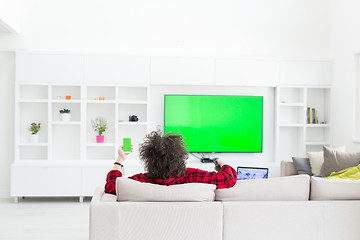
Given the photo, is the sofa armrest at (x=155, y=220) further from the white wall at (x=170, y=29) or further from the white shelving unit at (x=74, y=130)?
the white wall at (x=170, y=29)

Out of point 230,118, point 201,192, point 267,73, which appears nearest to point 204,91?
point 230,118

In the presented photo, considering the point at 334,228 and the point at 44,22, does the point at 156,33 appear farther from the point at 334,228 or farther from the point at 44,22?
the point at 334,228

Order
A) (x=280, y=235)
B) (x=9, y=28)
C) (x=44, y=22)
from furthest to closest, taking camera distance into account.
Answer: (x=44, y=22), (x=9, y=28), (x=280, y=235)

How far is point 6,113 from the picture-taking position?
19.2ft

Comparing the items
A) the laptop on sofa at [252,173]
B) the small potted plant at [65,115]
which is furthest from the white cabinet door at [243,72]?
the laptop on sofa at [252,173]

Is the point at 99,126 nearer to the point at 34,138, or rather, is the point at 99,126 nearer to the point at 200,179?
the point at 34,138

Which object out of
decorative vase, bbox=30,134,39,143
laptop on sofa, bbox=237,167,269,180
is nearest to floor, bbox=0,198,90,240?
decorative vase, bbox=30,134,39,143

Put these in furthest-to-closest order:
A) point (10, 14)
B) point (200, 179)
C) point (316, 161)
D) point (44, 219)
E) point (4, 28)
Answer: point (4, 28) → point (10, 14) → point (316, 161) → point (44, 219) → point (200, 179)

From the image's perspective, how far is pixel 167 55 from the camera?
18.9ft

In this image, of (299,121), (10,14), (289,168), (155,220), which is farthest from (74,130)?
(155,220)

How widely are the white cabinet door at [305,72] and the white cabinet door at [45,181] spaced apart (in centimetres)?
315

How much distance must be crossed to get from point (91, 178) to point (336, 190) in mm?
3684

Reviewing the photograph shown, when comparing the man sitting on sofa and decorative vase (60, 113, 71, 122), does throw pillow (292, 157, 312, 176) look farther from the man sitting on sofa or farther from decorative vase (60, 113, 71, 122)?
decorative vase (60, 113, 71, 122)

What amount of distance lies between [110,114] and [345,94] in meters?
3.28
